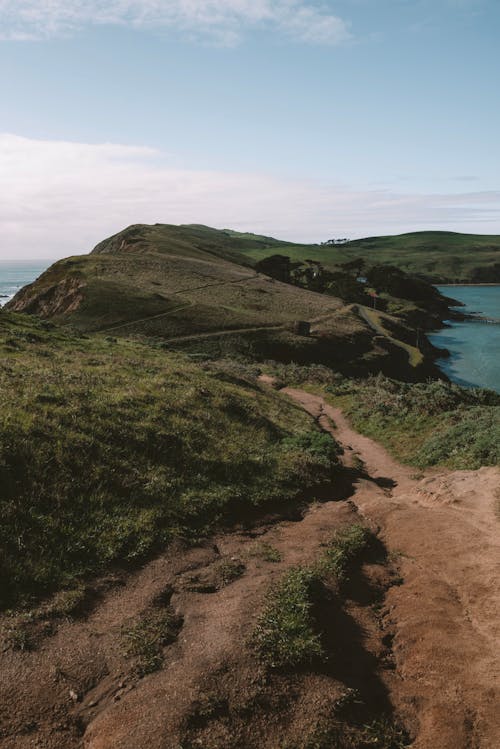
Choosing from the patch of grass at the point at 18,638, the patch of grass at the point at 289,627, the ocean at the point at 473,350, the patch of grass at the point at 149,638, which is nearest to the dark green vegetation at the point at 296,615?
the patch of grass at the point at 289,627

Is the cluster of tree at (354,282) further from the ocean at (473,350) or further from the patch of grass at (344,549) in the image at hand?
the patch of grass at (344,549)

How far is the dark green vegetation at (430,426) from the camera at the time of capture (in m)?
19.4

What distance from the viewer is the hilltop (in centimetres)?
6191

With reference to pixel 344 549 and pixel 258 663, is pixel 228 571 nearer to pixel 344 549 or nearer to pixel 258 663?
pixel 344 549

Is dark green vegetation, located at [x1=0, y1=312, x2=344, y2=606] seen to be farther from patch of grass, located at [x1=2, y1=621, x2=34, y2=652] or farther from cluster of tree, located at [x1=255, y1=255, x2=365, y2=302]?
cluster of tree, located at [x1=255, y1=255, x2=365, y2=302]

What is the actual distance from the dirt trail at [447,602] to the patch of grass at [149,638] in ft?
12.6

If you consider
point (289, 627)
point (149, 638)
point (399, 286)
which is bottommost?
point (149, 638)

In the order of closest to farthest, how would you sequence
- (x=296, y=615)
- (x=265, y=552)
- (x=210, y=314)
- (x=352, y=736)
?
(x=352, y=736) → (x=296, y=615) → (x=265, y=552) → (x=210, y=314)

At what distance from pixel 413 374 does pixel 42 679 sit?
61.4 metres

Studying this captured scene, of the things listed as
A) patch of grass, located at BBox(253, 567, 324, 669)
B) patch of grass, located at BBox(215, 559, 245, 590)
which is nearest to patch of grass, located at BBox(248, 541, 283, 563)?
patch of grass, located at BBox(215, 559, 245, 590)

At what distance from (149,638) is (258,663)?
6.62 feet

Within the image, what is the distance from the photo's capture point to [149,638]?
8188 millimetres

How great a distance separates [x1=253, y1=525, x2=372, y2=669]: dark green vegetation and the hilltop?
148 feet

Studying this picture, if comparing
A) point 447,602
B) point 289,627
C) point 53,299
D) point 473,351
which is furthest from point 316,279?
point 289,627
